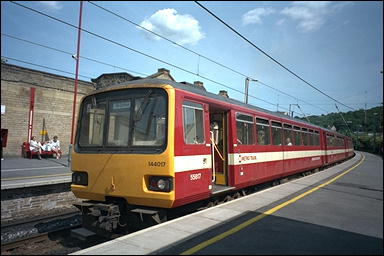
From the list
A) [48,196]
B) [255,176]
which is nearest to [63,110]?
[48,196]

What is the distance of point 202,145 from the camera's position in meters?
6.25

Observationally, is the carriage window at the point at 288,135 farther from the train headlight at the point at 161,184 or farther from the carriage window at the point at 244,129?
the train headlight at the point at 161,184

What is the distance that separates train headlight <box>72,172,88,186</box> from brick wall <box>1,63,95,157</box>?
1529 cm

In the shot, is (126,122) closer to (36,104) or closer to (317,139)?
(317,139)

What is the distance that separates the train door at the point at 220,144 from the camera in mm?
7758

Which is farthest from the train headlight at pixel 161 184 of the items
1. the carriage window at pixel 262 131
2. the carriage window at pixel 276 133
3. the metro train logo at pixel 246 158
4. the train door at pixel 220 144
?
the carriage window at pixel 276 133

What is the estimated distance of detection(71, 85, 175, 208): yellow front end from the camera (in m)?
5.16

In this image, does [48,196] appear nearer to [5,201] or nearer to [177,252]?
[5,201]

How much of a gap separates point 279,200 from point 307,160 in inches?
309

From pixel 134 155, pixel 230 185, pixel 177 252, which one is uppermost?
pixel 134 155

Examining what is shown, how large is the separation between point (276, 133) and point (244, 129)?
2.85 meters

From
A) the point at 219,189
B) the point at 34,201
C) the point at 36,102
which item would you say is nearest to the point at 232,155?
the point at 219,189

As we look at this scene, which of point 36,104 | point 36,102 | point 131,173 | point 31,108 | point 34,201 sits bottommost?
point 34,201

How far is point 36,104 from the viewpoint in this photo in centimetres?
2195
